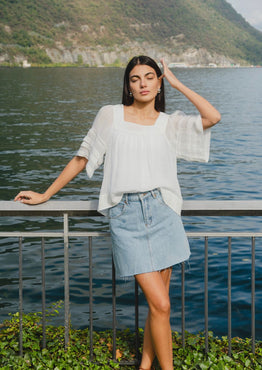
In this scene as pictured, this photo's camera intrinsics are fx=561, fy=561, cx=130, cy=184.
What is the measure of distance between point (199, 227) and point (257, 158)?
9704mm

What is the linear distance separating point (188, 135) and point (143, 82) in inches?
16.6

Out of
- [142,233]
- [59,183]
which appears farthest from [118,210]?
[59,183]

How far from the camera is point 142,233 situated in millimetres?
3254

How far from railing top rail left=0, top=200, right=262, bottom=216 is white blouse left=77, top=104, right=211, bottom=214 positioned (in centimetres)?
18

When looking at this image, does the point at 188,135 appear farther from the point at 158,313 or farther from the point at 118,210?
the point at 158,313

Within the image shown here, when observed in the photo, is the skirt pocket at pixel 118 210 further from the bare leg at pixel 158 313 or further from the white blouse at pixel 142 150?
the bare leg at pixel 158 313

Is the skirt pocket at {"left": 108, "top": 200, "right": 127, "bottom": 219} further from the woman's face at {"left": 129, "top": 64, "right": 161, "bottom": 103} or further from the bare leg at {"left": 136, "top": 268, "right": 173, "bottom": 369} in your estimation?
the woman's face at {"left": 129, "top": 64, "right": 161, "bottom": 103}

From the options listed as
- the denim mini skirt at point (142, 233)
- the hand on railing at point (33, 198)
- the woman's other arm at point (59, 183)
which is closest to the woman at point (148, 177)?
the denim mini skirt at point (142, 233)

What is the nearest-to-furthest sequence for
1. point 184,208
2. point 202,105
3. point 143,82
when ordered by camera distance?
1. point 202,105
2. point 143,82
3. point 184,208

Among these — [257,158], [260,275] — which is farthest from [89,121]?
[260,275]

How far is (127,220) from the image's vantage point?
3.26 metres

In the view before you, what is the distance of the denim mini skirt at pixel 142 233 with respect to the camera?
3248 mm

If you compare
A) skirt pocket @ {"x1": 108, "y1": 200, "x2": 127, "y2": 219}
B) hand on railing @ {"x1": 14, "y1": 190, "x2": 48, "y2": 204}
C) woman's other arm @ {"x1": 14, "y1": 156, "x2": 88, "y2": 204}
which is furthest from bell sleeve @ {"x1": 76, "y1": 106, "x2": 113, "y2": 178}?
hand on railing @ {"x1": 14, "y1": 190, "x2": 48, "y2": 204}

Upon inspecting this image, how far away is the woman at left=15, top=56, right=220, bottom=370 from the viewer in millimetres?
3250
